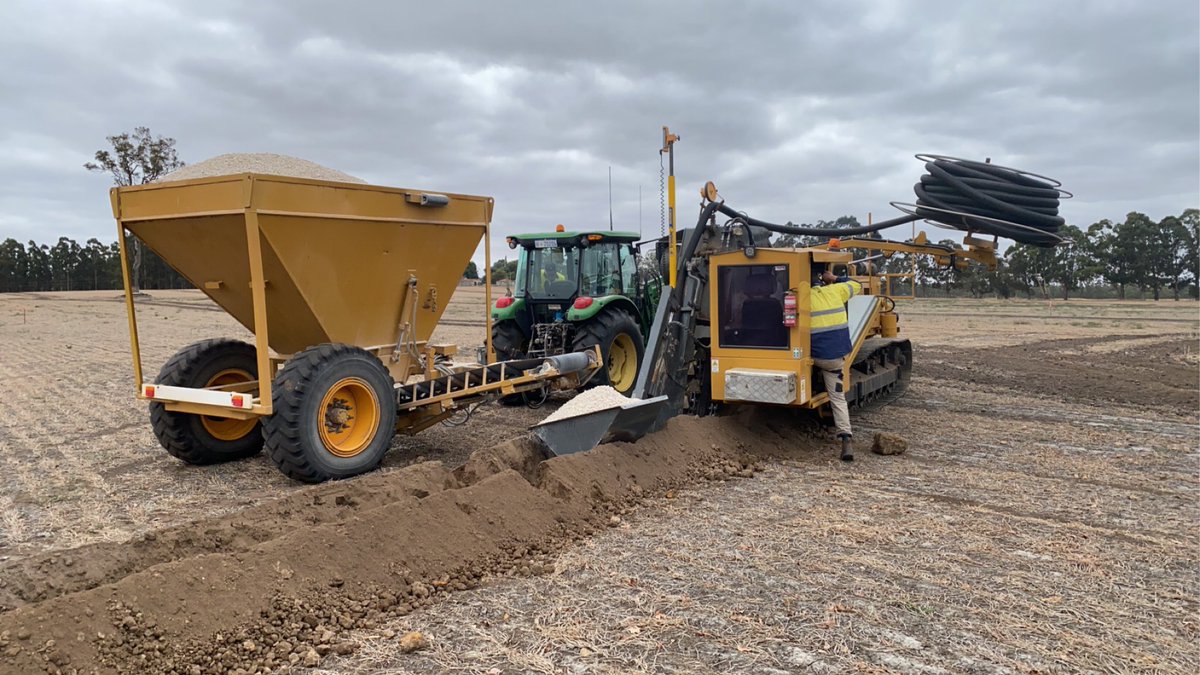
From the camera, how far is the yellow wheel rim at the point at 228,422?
6324 millimetres

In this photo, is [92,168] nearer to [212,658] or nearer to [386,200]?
[386,200]

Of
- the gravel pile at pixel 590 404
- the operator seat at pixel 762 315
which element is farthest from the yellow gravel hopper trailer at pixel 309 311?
the operator seat at pixel 762 315

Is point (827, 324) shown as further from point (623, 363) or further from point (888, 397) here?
point (623, 363)

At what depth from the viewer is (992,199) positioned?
6.21 m

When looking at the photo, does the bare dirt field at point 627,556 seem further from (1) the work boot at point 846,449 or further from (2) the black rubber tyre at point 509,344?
(2) the black rubber tyre at point 509,344

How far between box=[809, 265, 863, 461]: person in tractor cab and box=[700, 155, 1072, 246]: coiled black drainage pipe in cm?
108

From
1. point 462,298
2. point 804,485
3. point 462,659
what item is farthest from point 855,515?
point 462,298

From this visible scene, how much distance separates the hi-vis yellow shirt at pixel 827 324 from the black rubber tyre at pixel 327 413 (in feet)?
11.7

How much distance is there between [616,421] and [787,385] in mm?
1508

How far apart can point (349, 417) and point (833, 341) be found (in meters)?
4.01

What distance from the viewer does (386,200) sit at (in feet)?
20.2

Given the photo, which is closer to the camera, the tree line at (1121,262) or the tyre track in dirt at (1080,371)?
the tyre track in dirt at (1080,371)

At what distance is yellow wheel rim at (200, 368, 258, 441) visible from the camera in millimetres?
6324

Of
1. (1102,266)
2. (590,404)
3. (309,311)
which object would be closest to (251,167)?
(309,311)
